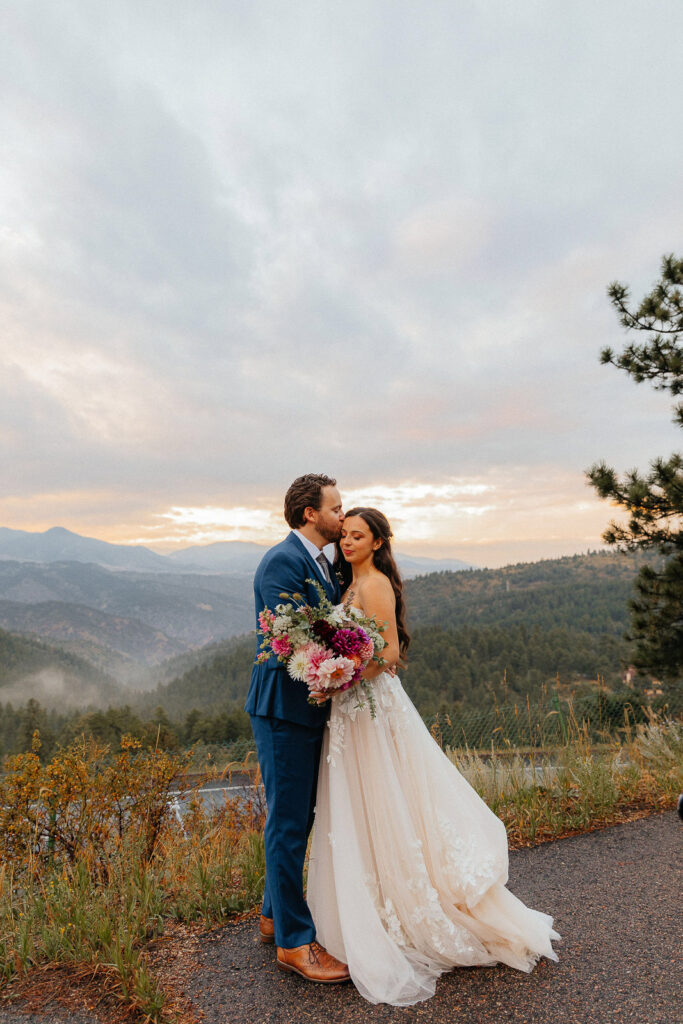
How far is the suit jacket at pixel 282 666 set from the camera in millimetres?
3137

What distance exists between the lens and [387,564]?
11.4 ft

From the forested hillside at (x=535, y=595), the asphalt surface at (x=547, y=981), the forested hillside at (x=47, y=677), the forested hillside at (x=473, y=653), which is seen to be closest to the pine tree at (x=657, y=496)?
the forested hillside at (x=473, y=653)

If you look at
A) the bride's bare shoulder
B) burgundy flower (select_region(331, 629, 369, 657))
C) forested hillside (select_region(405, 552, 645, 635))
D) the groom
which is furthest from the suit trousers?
forested hillside (select_region(405, 552, 645, 635))

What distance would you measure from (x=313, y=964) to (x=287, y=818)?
66cm

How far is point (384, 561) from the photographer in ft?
11.4

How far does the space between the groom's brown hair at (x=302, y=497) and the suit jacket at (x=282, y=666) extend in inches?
6.7

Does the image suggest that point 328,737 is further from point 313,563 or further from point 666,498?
point 666,498

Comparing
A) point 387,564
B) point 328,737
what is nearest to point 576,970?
point 328,737

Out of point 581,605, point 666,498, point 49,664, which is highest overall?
point 666,498

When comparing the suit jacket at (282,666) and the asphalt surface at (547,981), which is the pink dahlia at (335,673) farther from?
the asphalt surface at (547,981)

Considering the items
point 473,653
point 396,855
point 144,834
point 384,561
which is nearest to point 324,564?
point 384,561

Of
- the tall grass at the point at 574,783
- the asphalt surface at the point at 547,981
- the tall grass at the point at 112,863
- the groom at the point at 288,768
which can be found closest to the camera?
the asphalt surface at the point at 547,981

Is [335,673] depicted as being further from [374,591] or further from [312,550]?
[312,550]

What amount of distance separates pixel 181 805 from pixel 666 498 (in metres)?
7.46
